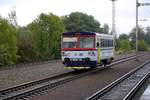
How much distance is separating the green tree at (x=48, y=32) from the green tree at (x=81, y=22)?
49880 mm

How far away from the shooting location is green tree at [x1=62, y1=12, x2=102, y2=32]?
109825 millimetres

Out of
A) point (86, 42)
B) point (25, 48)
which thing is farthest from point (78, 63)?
point (25, 48)

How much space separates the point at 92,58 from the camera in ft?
101

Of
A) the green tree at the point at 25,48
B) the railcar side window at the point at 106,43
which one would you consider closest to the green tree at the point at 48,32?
the green tree at the point at 25,48

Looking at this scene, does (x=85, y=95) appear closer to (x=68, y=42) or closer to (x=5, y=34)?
(x=68, y=42)

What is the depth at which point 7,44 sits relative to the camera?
43.2m

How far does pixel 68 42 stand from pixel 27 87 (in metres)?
10.1

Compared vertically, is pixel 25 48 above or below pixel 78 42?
below

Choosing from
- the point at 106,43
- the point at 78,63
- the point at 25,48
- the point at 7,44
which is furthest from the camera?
the point at 25,48

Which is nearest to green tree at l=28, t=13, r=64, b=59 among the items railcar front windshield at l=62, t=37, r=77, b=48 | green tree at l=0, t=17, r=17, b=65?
green tree at l=0, t=17, r=17, b=65

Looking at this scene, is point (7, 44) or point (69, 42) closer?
point (69, 42)

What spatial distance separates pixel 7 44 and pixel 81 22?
72.3 metres

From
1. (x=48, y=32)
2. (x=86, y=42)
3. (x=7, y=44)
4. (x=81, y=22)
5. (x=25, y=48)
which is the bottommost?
(x=25, y=48)

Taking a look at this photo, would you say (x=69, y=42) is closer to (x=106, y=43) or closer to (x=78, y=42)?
(x=78, y=42)
